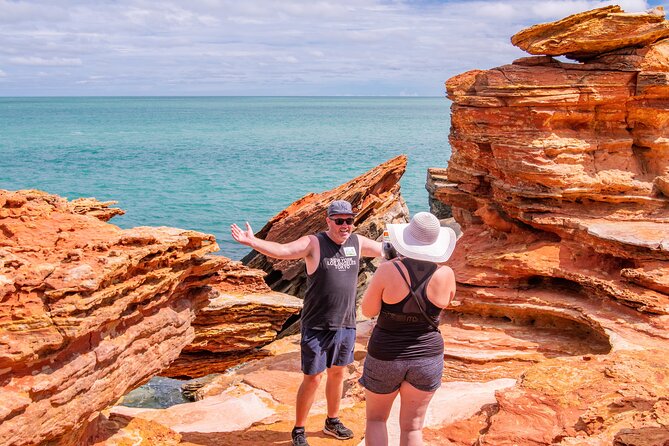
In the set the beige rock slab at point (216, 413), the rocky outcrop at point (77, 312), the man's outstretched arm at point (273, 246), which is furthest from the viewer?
the beige rock slab at point (216, 413)

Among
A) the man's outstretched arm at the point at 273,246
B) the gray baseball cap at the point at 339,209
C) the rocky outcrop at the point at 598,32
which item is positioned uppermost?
the rocky outcrop at the point at 598,32

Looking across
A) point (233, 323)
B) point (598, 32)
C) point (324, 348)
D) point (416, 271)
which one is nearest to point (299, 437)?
point (324, 348)

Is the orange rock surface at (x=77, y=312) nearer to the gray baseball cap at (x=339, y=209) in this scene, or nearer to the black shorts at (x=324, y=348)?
the black shorts at (x=324, y=348)

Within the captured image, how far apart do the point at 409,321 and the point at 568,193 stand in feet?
18.4

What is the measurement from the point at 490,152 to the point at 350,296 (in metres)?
5.00

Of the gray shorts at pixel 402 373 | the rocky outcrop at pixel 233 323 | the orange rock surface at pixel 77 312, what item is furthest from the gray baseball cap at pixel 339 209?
the rocky outcrop at pixel 233 323

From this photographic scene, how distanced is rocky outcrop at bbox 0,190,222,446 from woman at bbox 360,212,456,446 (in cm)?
225

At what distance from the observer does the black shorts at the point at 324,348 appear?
5949 mm

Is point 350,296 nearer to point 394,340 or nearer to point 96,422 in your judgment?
point 394,340

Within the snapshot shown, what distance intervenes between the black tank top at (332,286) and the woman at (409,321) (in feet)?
3.54

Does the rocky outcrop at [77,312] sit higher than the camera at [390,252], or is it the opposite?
the camera at [390,252]

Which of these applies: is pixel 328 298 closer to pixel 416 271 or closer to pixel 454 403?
pixel 416 271

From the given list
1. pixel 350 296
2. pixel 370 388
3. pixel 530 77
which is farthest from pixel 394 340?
pixel 530 77

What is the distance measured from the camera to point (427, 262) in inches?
184
